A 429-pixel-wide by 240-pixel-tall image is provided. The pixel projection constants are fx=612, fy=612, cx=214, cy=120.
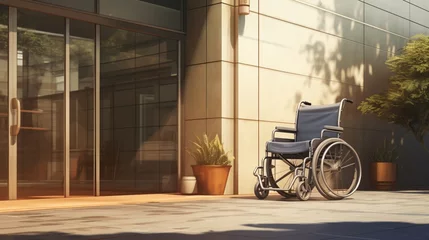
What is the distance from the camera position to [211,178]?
27.0 ft

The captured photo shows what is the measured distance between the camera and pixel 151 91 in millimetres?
8594

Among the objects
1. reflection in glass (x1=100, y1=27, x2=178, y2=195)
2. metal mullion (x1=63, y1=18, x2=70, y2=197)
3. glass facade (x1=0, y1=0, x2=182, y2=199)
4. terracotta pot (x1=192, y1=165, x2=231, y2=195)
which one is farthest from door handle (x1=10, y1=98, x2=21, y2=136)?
terracotta pot (x1=192, y1=165, x2=231, y2=195)

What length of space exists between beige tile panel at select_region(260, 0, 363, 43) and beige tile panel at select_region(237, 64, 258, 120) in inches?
39.6

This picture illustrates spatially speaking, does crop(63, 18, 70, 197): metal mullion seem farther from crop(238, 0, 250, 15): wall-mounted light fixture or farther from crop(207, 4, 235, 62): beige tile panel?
crop(238, 0, 250, 15): wall-mounted light fixture

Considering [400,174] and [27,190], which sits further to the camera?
[400,174]

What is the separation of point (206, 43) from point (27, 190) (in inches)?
133

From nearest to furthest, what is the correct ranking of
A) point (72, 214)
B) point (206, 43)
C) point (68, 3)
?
point (72, 214), point (68, 3), point (206, 43)

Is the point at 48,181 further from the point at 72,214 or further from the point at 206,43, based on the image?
the point at 206,43

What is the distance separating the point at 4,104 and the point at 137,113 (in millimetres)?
1918

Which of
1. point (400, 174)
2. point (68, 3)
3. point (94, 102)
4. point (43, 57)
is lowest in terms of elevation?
point (400, 174)

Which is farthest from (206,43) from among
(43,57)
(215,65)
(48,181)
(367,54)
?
(367,54)

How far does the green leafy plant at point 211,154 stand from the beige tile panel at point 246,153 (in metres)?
0.53

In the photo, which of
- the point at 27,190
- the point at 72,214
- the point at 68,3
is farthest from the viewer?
the point at 68,3

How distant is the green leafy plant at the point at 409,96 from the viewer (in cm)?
973
